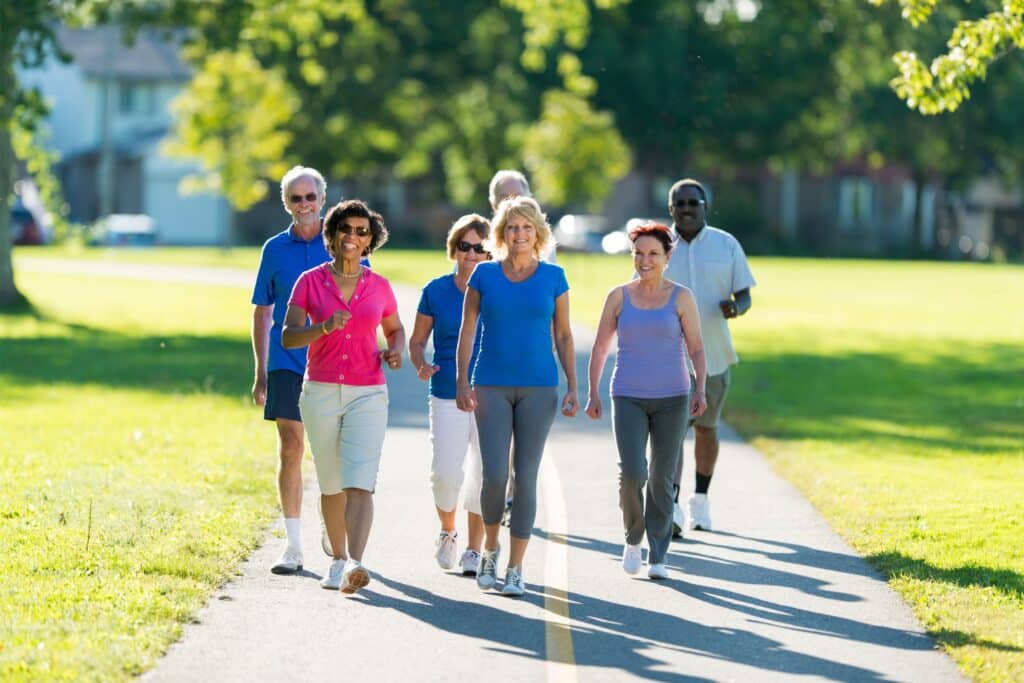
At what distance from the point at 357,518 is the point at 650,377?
68.0 inches

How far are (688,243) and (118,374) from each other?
11.8 metres

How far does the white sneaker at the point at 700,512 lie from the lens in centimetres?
1125

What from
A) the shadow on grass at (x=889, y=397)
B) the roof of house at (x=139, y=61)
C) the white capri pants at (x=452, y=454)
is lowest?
the shadow on grass at (x=889, y=397)

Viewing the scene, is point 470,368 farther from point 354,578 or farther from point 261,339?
point 354,578

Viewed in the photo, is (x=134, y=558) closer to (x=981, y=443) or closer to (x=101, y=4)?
(x=981, y=443)

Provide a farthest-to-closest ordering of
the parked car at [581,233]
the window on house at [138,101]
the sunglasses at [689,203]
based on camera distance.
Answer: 1. the window on house at [138,101]
2. the parked car at [581,233]
3. the sunglasses at [689,203]

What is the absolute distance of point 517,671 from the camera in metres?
7.37

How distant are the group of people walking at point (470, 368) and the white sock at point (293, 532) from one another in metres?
0.01

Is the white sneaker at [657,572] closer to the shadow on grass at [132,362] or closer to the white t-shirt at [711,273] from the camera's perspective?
the white t-shirt at [711,273]

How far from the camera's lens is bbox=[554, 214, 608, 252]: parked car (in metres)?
68.3

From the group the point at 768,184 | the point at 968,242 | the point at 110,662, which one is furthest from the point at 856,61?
the point at 110,662

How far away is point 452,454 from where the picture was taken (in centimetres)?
945

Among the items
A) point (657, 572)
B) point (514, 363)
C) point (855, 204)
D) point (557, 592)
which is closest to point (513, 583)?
point (557, 592)

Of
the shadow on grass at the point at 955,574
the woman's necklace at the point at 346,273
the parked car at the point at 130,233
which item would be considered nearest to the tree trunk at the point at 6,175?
the woman's necklace at the point at 346,273
